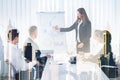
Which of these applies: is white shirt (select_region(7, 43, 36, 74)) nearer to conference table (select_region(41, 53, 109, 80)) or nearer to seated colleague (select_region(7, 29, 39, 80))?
seated colleague (select_region(7, 29, 39, 80))

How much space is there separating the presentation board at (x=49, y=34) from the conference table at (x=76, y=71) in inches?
5.1

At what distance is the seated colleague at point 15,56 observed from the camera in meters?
2.12

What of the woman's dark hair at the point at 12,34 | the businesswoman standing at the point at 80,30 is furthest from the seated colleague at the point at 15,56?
the businesswoman standing at the point at 80,30

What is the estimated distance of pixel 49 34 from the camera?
82.5 inches

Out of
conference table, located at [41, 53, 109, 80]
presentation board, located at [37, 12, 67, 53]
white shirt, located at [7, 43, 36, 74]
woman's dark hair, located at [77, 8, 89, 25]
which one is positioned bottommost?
conference table, located at [41, 53, 109, 80]

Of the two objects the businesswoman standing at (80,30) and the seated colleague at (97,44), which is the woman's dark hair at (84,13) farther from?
the seated colleague at (97,44)

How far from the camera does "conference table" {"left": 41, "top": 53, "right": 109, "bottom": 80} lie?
6.83 feet

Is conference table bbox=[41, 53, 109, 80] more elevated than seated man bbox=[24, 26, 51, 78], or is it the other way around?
seated man bbox=[24, 26, 51, 78]

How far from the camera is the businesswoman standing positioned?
208 centimetres

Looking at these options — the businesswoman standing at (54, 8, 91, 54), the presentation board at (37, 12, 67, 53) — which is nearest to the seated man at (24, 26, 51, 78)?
the presentation board at (37, 12, 67, 53)

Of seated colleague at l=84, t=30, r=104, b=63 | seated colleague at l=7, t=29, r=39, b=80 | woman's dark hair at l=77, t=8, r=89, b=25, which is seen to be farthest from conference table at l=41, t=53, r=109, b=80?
woman's dark hair at l=77, t=8, r=89, b=25

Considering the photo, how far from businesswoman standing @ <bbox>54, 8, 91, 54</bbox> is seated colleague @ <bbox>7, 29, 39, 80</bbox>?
1.16ft

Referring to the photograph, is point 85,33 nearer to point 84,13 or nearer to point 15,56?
point 84,13

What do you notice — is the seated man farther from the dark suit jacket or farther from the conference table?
the dark suit jacket
